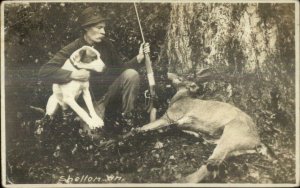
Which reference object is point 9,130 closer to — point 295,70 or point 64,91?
point 64,91

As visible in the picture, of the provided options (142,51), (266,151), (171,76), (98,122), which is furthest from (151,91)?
(266,151)

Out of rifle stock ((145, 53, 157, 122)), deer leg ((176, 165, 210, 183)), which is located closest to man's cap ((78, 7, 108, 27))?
rifle stock ((145, 53, 157, 122))

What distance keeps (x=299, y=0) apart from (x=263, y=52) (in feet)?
1.79

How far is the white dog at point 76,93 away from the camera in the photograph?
4055 millimetres

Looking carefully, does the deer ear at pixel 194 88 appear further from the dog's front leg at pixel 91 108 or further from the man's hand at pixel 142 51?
the dog's front leg at pixel 91 108

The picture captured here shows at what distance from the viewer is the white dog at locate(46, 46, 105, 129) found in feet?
13.3

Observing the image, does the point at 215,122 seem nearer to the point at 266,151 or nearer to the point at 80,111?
the point at 266,151

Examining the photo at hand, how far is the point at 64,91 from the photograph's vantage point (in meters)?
4.07

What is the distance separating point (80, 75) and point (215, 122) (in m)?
1.19

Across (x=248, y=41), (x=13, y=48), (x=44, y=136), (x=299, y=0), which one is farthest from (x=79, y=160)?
(x=299, y=0)

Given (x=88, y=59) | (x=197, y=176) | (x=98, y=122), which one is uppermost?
(x=88, y=59)

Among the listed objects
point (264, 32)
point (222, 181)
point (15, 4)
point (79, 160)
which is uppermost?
point (15, 4)

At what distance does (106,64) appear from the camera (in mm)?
4094

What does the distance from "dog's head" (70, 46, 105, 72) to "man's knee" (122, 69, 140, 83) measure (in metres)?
0.20
